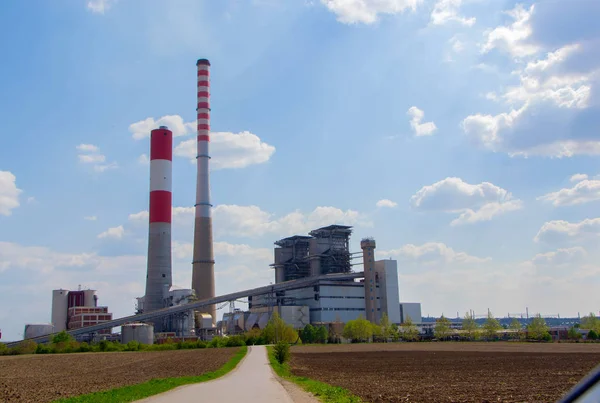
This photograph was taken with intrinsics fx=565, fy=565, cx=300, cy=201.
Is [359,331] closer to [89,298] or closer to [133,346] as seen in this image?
[133,346]

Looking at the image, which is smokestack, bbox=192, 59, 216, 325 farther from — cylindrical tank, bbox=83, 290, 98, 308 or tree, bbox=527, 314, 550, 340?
tree, bbox=527, 314, 550, 340

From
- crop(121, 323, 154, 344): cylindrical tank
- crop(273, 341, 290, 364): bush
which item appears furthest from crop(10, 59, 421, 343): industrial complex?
crop(273, 341, 290, 364): bush

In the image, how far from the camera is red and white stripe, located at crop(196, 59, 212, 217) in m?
93.4

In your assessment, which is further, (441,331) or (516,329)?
(516,329)

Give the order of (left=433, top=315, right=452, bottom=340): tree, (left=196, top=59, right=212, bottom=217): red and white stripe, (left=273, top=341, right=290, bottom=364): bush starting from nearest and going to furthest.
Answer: (left=273, top=341, right=290, bottom=364): bush
(left=196, top=59, right=212, bottom=217): red and white stripe
(left=433, top=315, right=452, bottom=340): tree

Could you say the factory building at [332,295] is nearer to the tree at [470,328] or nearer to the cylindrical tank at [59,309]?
the tree at [470,328]

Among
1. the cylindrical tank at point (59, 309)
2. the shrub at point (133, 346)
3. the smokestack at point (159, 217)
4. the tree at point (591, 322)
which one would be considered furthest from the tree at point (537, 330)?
the cylindrical tank at point (59, 309)

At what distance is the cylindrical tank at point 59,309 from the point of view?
101750 millimetres

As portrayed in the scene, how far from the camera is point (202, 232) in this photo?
93688 millimetres

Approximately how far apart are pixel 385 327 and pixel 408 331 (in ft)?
17.3

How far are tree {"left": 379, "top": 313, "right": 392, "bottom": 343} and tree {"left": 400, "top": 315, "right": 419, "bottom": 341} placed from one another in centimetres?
312

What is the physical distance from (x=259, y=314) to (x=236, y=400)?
90.1 m

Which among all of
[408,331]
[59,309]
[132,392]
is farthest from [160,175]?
[132,392]

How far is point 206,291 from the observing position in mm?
96375
